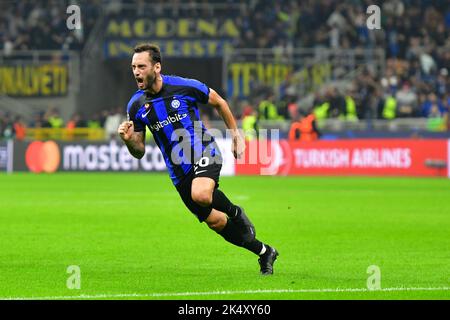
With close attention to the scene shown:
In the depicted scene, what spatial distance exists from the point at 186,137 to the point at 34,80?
31.4 metres

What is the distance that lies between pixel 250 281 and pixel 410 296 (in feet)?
5.69

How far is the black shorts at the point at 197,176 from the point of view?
411 inches

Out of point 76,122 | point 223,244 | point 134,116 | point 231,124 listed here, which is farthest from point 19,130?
point 231,124

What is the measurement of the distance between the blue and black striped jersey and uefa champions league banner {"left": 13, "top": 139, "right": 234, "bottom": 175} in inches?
928

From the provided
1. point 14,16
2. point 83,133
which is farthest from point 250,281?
point 14,16

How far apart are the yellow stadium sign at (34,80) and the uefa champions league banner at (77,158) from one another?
5823 mm

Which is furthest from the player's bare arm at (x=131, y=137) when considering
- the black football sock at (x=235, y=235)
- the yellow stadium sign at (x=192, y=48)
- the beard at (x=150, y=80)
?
the yellow stadium sign at (x=192, y=48)

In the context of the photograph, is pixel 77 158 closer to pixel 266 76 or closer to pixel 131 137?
pixel 266 76

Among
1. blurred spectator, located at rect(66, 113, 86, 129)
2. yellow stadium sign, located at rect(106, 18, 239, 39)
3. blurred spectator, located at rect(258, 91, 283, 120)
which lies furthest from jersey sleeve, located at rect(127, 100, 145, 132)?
yellow stadium sign, located at rect(106, 18, 239, 39)

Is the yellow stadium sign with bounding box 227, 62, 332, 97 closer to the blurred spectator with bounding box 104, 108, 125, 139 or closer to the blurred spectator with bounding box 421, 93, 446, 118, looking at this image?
the blurred spectator with bounding box 104, 108, 125, 139

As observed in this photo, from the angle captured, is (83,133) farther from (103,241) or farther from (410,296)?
(410,296)

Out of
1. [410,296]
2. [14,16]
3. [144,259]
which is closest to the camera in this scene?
[410,296]

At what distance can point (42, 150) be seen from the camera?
116ft

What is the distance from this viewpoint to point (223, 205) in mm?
10664
